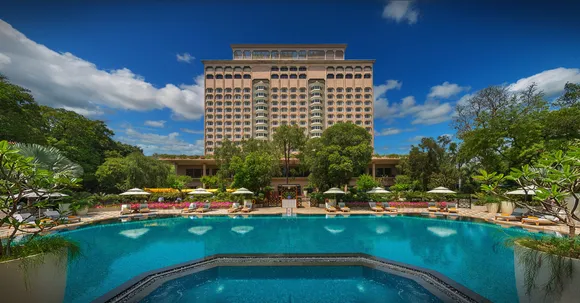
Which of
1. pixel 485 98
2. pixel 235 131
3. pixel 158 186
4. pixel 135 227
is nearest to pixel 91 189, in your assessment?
pixel 158 186

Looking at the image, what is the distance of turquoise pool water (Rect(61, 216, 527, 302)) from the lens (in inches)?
270

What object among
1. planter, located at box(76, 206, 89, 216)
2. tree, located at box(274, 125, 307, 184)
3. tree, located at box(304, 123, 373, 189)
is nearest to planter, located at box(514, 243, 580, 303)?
tree, located at box(304, 123, 373, 189)

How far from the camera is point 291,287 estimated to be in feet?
20.8

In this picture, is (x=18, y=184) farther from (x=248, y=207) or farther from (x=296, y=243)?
(x=248, y=207)

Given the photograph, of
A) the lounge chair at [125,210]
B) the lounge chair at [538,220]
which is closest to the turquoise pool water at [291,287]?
the lounge chair at [538,220]

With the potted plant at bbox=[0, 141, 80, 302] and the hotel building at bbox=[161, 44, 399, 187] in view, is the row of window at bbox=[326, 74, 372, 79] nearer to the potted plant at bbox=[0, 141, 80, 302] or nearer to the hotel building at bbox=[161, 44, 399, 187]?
the hotel building at bbox=[161, 44, 399, 187]

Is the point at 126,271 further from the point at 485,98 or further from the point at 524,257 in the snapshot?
the point at 485,98

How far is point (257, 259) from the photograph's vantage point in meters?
7.59

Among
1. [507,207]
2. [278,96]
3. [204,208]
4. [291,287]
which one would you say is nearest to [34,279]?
[291,287]

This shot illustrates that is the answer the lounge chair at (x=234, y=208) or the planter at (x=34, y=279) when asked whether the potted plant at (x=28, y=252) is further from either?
the lounge chair at (x=234, y=208)

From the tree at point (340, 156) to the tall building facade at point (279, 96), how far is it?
4320 cm

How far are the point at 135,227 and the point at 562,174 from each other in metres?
17.9

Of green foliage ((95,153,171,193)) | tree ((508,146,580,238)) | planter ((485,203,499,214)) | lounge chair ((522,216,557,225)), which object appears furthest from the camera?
green foliage ((95,153,171,193))

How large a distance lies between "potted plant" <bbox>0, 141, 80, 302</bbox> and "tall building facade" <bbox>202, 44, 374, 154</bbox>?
202 ft
